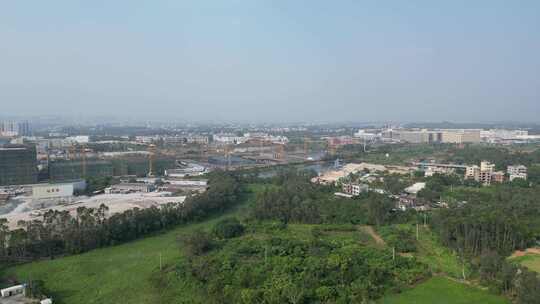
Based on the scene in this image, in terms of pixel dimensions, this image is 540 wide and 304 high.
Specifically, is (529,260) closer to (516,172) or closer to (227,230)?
(227,230)

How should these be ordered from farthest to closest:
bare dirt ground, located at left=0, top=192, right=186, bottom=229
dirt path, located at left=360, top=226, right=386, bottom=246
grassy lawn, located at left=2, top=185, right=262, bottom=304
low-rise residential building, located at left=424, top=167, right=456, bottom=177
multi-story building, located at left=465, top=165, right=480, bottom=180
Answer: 1. low-rise residential building, located at left=424, top=167, right=456, bottom=177
2. multi-story building, located at left=465, top=165, right=480, bottom=180
3. bare dirt ground, located at left=0, top=192, right=186, bottom=229
4. dirt path, located at left=360, top=226, right=386, bottom=246
5. grassy lawn, located at left=2, top=185, right=262, bottom=304

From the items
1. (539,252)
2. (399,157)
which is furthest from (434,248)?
(399,157)

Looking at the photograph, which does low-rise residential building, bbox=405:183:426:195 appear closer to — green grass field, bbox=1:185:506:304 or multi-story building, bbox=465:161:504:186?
multi-story building, bbox=465:161:504:186

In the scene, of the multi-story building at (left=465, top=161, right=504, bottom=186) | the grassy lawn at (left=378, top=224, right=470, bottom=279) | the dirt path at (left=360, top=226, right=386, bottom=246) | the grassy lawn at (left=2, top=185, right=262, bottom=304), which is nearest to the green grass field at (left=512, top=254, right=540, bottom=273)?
the grassy lawn at (left=378, top=224, right=470, bottom=279)

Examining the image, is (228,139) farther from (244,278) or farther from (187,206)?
(244,278)

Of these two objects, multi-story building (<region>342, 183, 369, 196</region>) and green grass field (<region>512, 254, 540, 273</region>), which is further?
multi-story building (<region>342, 183, 369, 196</region>)
